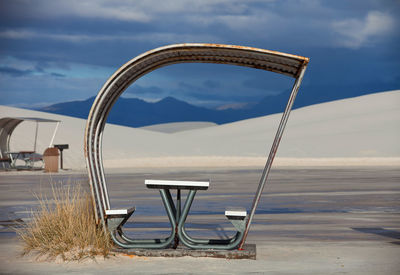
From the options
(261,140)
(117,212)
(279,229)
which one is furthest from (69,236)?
(261,140)

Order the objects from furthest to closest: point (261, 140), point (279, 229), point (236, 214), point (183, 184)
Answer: point (261, 140) < point (279, 229) < point (236, 214) < point (183, 184)

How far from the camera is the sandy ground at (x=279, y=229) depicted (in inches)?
323

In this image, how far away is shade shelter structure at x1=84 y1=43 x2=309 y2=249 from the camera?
859cm

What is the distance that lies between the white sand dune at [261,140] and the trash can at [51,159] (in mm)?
9072

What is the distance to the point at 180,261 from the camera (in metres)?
8.52

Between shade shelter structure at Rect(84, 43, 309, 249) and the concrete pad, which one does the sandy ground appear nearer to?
the concrete pad

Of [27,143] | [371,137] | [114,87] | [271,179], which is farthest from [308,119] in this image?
[114,87]

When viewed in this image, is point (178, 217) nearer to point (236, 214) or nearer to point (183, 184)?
point (183, 184)

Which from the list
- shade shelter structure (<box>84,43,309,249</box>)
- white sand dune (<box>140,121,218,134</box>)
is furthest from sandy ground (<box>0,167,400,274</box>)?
white sand dune (<box>140,121,218,134</box>)

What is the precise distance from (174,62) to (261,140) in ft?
204

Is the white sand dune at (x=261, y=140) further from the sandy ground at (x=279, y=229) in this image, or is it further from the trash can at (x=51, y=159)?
the sandy ground at (x=279, y=229)

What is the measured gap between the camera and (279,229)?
12102 mm

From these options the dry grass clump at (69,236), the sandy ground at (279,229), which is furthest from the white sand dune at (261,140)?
the dry grass clump at (69,236)

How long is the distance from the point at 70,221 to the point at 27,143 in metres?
45.9
